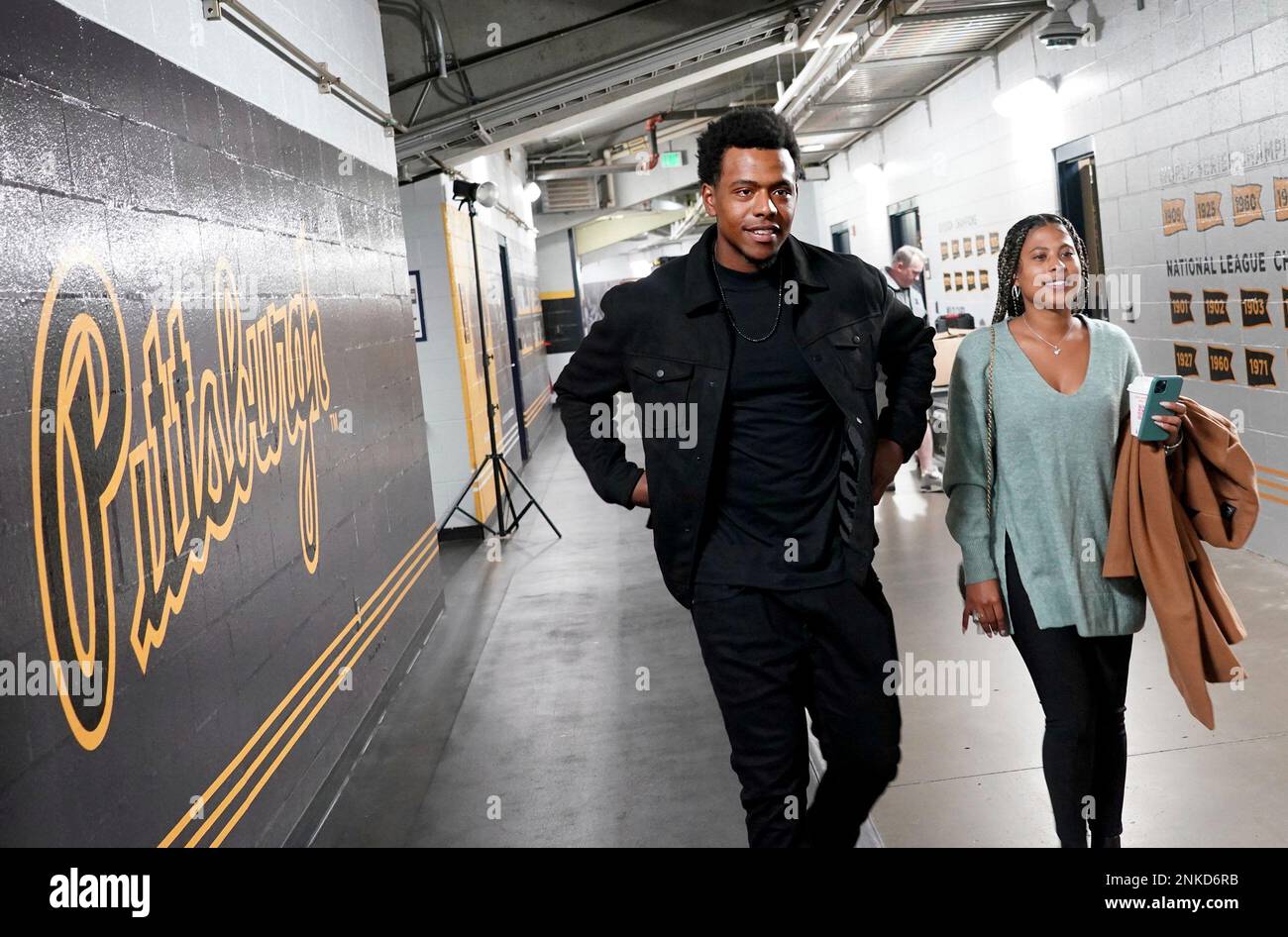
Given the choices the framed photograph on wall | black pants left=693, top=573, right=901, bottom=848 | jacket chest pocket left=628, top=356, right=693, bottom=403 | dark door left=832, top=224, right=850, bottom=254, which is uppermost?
dark door left=832, top=224, right=850, bottom=254

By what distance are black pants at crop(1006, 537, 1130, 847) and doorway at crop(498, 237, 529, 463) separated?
31.9ft

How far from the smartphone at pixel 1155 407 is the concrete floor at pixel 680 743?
3.69 ft

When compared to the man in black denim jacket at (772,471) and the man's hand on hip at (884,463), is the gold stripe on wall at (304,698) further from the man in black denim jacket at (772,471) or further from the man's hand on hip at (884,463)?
the man's hand on hip at (884,463)

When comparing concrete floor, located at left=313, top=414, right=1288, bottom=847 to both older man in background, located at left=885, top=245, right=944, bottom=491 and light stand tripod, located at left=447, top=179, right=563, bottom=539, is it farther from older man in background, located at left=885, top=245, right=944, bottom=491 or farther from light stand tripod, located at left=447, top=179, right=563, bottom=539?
older man in background, located at left=885, top=245, right=944, bottom=491

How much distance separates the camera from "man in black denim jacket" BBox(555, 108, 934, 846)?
2.27 m

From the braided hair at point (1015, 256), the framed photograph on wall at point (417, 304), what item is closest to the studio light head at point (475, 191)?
the framed photograph on wall at point (417, 304)

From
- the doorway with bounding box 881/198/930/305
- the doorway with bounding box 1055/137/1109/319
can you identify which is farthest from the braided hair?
the doorway with bounding box 881/198/930/305

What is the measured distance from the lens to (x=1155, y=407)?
2322 millimetres

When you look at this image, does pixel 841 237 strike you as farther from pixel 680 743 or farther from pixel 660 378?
pixel 660 378

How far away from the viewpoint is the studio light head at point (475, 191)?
7496mm

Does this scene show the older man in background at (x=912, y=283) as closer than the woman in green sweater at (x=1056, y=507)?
No

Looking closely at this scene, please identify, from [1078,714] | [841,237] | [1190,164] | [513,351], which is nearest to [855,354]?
[1078,714]

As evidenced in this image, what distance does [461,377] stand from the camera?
807 centimetres

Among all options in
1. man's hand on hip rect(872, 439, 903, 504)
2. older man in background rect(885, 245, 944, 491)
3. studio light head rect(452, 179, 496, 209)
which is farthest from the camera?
older man in background rect(885, 245, 944, 491)
